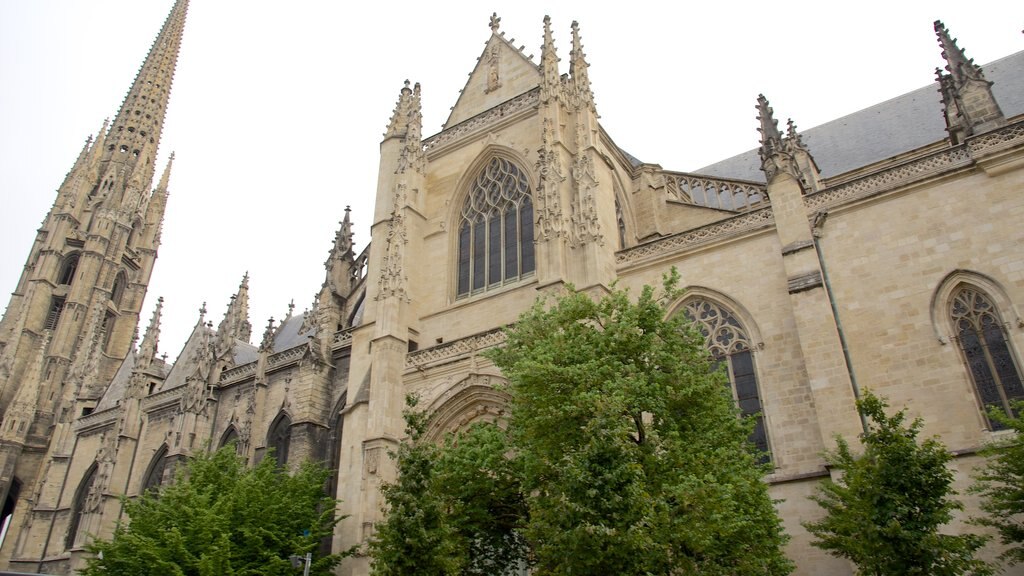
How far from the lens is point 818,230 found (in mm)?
14312

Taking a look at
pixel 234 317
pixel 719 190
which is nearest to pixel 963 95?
pixel 719 190

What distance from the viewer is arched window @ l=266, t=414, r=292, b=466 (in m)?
21.4

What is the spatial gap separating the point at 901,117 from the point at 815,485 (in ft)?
47.2

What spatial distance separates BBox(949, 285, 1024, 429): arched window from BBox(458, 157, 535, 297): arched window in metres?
9.10

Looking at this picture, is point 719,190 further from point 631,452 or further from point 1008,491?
point 631,452

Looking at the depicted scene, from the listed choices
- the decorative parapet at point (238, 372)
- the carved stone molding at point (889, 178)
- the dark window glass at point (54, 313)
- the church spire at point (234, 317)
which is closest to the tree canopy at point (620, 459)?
the carved stone molding at point (889, 178)

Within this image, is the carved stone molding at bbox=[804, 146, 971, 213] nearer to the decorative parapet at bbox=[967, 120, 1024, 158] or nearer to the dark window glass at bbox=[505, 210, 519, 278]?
the decorative parapet at bbox=[967, 120, 1024, 158]

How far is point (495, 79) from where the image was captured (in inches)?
874

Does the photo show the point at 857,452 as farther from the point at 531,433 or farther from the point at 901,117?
the point at 901,117

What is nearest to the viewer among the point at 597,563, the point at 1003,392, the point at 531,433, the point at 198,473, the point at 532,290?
the point at 597,563

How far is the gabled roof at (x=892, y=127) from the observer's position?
65.5 feet

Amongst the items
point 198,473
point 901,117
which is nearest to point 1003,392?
point 901,117

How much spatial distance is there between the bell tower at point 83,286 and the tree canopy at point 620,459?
2639cm

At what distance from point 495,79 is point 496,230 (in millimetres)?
5633
